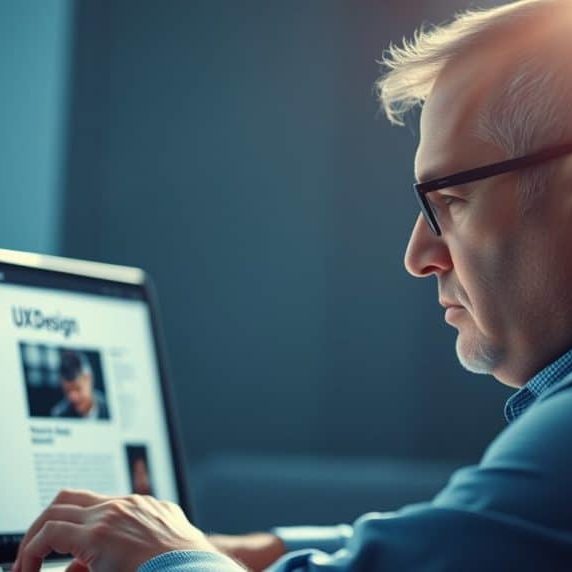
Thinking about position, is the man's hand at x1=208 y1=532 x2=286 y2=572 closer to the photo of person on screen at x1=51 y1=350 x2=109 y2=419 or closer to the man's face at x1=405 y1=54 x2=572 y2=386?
the photo of person on screen at x1=51 y1=350 x2=109 y2=419

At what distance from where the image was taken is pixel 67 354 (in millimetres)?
1216

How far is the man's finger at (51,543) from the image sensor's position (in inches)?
36.0

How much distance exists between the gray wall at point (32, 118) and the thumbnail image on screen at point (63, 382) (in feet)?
4.39

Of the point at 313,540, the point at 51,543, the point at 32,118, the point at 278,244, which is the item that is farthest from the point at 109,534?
the point at 278,244

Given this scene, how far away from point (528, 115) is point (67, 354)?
0.58m

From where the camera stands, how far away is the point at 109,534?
2.95 ft

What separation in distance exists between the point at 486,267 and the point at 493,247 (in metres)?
0.02

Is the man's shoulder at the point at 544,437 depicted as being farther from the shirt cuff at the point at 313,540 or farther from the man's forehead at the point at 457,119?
the shirt cuff at the point at 313,540

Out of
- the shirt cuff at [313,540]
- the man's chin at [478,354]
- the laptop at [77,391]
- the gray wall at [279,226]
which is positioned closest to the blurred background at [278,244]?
the gray wall at [279,226]

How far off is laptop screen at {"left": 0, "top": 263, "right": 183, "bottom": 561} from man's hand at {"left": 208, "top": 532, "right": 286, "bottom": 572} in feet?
0.40

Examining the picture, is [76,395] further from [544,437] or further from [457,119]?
[544,437]

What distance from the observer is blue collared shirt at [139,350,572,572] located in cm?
71

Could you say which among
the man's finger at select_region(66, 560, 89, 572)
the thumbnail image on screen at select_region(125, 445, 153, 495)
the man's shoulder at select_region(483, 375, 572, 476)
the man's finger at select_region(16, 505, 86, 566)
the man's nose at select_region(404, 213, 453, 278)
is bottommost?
the man's finger at select_region(66, 560, 89, 572)

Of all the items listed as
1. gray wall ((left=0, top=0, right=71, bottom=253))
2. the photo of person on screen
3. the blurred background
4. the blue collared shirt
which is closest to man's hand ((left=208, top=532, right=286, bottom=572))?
the photo of person on screen
